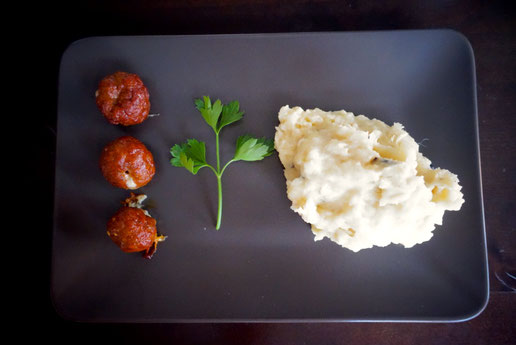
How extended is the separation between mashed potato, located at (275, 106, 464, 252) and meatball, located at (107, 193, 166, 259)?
994 millimetres

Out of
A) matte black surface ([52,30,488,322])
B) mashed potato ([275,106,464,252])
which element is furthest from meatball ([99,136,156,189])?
mashed potato ([275,106,464,252])

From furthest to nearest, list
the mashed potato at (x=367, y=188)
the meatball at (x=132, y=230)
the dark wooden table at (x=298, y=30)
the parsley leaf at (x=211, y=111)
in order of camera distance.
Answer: the dark wooden table at (x=298, y=30)
the parsley leaf at (x=211, y=111)
the meatball at (x=132, y=230)
the mashed potato at (x=367, y=188)

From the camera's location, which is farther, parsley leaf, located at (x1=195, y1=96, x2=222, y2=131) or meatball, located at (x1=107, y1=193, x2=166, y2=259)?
parsley leaf, located at (x1=195, y1=96, x2=222, y2=131)

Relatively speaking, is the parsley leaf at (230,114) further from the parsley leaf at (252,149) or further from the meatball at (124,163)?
the meatball at (124,163)

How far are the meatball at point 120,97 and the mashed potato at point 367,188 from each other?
112 cm

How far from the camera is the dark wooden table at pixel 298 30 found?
8.05 feet

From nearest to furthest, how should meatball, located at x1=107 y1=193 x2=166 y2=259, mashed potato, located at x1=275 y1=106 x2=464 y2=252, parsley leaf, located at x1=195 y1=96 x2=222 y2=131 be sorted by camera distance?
mashed potato, located at x1=275 y1=106 x2=464 y2=252
meatball, located at x1=107 y1=193 x2=166 y2=259
parsley leaf, located at x1=195 y1=96 x2=222 y2=131

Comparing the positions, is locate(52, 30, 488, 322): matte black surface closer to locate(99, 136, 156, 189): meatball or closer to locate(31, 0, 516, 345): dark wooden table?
locate(99, 136, 156, 189): meatball

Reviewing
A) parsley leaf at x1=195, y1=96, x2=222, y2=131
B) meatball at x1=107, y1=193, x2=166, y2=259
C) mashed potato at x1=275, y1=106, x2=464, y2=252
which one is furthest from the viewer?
parsley leaf at x1=195, y1=96, x2=222, y2=131

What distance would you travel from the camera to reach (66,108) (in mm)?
2377

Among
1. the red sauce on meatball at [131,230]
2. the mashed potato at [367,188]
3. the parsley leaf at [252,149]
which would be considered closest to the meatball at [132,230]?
the red sauce on meatball at [131,230]

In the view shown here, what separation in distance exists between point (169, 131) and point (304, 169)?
1027 millimetres

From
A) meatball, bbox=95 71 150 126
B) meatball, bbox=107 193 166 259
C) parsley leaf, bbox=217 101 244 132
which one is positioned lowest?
meatball, bbox=107 193 166 259

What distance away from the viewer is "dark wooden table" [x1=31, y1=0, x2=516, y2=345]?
2.46m
